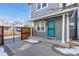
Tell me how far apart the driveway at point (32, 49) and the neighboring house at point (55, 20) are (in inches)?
7.9

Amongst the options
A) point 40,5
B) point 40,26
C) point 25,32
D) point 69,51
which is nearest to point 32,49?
point 25,32

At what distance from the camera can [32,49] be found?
8.03 feet

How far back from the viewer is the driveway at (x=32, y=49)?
239 centimetres

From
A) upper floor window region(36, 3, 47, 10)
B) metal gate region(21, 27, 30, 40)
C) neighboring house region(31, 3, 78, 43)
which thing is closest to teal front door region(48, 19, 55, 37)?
neighboring house region(31, 3, 78, 43)

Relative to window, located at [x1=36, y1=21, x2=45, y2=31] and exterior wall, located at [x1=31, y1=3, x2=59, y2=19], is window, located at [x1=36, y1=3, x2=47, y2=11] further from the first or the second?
window, located at [x1=36, y1=21, x2=45, y2=31]

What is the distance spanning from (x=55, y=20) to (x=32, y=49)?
649 millimetres

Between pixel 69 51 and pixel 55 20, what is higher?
pixel 55 20

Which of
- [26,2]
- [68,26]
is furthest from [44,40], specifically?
[26,2]

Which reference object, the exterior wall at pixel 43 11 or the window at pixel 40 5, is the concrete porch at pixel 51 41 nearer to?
the exterior wall at pixel 43 11

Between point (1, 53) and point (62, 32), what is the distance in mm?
1119

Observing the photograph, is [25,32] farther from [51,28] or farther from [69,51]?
[69,51]

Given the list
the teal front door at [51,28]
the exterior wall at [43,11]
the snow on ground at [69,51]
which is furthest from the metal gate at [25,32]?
the snow on ground at [69,51]

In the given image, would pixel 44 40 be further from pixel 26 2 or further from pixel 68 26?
pixel 26 2

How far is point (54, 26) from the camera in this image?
2.44 metres
